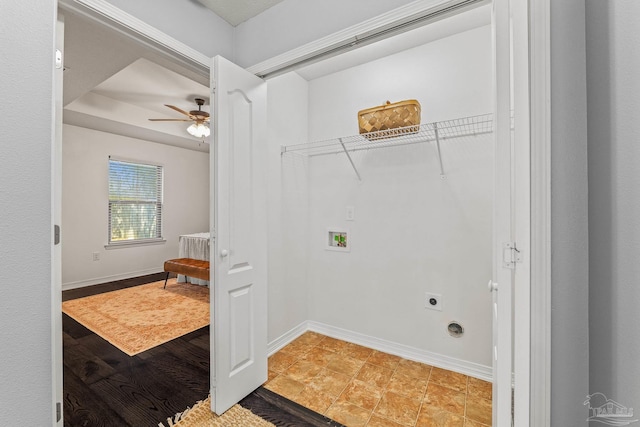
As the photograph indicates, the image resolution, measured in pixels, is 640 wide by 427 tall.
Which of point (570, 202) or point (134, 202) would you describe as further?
point (134, 202)

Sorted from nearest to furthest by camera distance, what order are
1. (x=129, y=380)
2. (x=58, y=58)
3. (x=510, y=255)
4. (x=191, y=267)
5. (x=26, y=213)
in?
(x=510, y=255)
(x=26, y=213)
(x=58, y=58)
(x=129, y=380)
(x=191, y=267)

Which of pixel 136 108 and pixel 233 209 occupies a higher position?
pixel 136 108

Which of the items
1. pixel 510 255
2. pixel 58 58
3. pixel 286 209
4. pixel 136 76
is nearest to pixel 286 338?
pixel 286 209

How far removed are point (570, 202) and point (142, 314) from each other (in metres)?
3.90

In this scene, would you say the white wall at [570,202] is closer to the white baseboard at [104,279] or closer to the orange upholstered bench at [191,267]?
the orange upholstered bench at [191,267]

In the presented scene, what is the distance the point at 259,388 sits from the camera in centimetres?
190

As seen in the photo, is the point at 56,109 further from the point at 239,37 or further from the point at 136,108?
the point at 136,108

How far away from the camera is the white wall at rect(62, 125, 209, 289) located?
13.8 ft

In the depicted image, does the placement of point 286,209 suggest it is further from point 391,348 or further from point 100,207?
point 100,207

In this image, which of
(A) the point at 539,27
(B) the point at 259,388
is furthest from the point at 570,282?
(B) the point at 259,388

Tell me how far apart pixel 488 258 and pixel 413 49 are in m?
1.74

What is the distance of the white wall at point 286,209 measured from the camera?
7.77 ft

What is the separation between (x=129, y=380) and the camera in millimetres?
2000

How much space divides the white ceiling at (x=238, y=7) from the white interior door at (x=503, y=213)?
1.46 m
